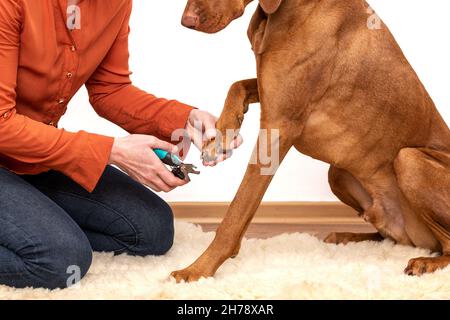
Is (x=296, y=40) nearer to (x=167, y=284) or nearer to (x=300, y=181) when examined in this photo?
(x=167, y=284)

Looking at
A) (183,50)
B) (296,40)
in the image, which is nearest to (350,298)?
(296,40)

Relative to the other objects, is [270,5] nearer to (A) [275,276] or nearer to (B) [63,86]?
(B) [63,86]

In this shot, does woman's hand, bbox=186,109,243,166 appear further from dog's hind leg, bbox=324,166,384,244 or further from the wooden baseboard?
the wooden baseboard

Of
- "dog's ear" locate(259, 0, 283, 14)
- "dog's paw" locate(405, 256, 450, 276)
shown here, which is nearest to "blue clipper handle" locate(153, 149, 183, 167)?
"dog's ear" locate(259, 0, 283, 14)

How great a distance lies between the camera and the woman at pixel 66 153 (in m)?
2.23

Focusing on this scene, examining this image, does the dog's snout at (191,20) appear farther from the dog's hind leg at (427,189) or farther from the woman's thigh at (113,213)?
the dog's hind leg at (427,189)

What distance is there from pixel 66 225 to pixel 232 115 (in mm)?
682

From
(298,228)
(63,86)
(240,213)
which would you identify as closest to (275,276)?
(240,213)

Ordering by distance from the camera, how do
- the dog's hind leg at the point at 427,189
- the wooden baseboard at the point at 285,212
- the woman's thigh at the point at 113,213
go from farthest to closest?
the wooden baseboard at the point at 285,212 < the woman's thigh at the point at 113,213 < the dog's hind leg at the point at 427,189

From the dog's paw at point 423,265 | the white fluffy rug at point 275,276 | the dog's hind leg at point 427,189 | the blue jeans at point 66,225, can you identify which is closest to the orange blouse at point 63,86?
the blue jeans at point 66,225

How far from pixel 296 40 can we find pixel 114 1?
26.8 inches

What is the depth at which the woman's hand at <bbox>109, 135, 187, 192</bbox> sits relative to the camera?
7.41ft

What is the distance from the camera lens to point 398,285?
2.33m

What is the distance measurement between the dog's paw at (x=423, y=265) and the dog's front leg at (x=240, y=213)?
0.60 meters
